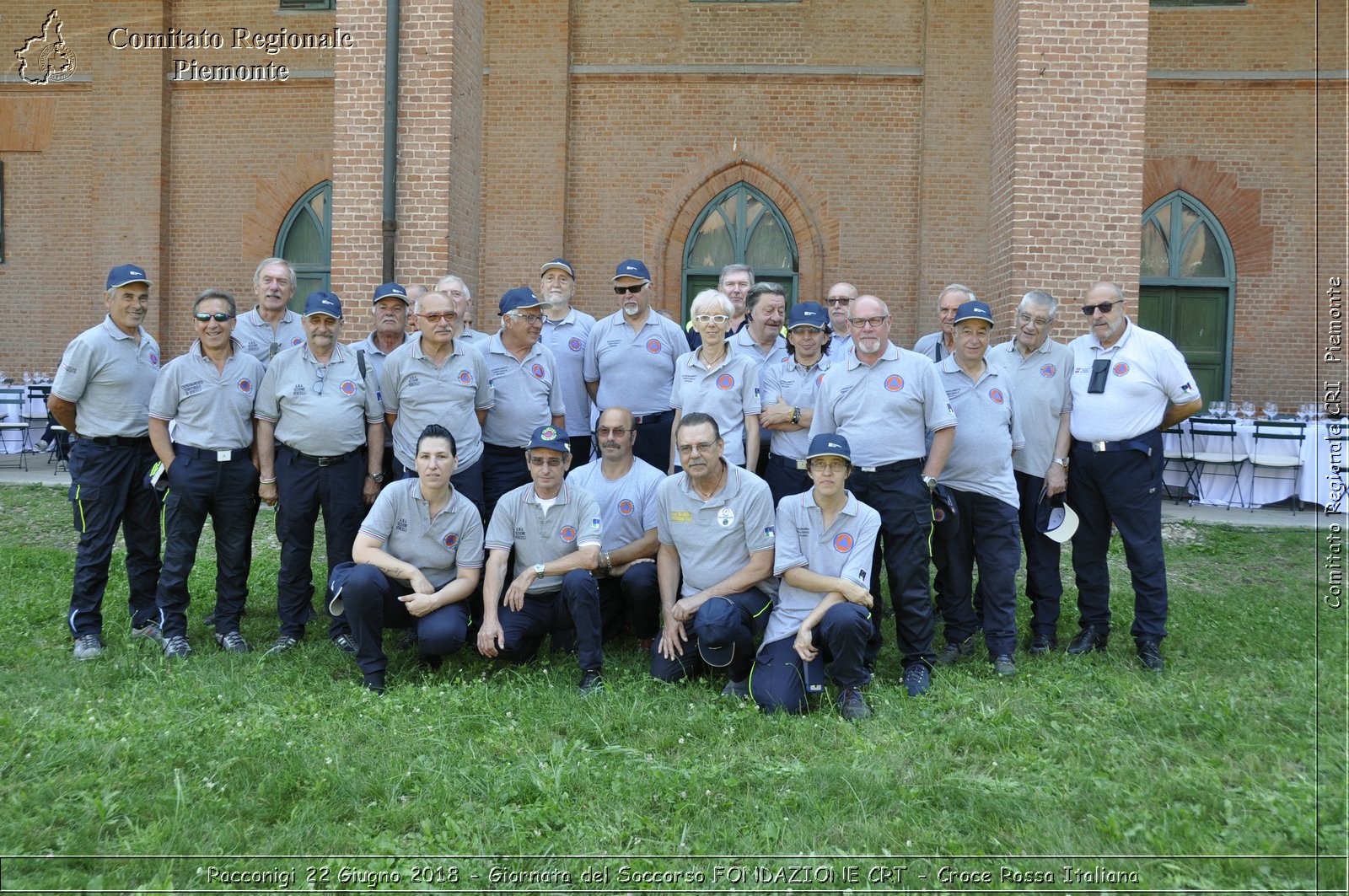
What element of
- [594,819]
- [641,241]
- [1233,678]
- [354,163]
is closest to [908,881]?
[594,819]

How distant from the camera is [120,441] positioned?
19.1 feet

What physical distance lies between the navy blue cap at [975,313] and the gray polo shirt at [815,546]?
128 centimetres

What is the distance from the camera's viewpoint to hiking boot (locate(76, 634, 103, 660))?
18.6 ft

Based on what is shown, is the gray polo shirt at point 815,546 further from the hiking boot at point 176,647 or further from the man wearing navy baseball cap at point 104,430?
the man wearing navy baseball cap at point 104,430

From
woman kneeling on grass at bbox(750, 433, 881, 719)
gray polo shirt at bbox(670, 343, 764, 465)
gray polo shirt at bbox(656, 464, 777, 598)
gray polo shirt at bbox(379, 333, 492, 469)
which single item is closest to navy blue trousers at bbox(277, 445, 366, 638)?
gray polo shirt at bbox(379, 333, 492, 469)

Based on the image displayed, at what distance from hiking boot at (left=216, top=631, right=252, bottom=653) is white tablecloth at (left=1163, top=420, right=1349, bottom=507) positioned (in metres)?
10.7

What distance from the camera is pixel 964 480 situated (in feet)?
18.4

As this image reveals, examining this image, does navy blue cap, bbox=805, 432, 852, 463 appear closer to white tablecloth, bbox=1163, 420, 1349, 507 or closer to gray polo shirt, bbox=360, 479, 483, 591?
gray polo shirt, bbox=360, 479, 483, 591

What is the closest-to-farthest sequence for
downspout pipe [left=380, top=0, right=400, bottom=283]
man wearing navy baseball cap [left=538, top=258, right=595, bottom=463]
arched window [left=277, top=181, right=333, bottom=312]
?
1. man wearing navy baseball cap [left=538, top=258, right=595, bottom=463]
2. downspout pipe [left=380, top=0, right=400, bottom=283]
3. arched window [left=277, top=181, right=333, bottom=312]

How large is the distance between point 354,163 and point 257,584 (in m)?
4.13

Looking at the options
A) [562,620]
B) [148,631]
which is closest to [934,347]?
[562,620]

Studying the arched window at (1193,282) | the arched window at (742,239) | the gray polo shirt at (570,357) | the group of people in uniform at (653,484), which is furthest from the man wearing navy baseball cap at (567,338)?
the arched window at (1193,282)

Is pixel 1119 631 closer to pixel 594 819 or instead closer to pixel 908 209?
pixel 594 819

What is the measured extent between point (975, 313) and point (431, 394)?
122 inches
